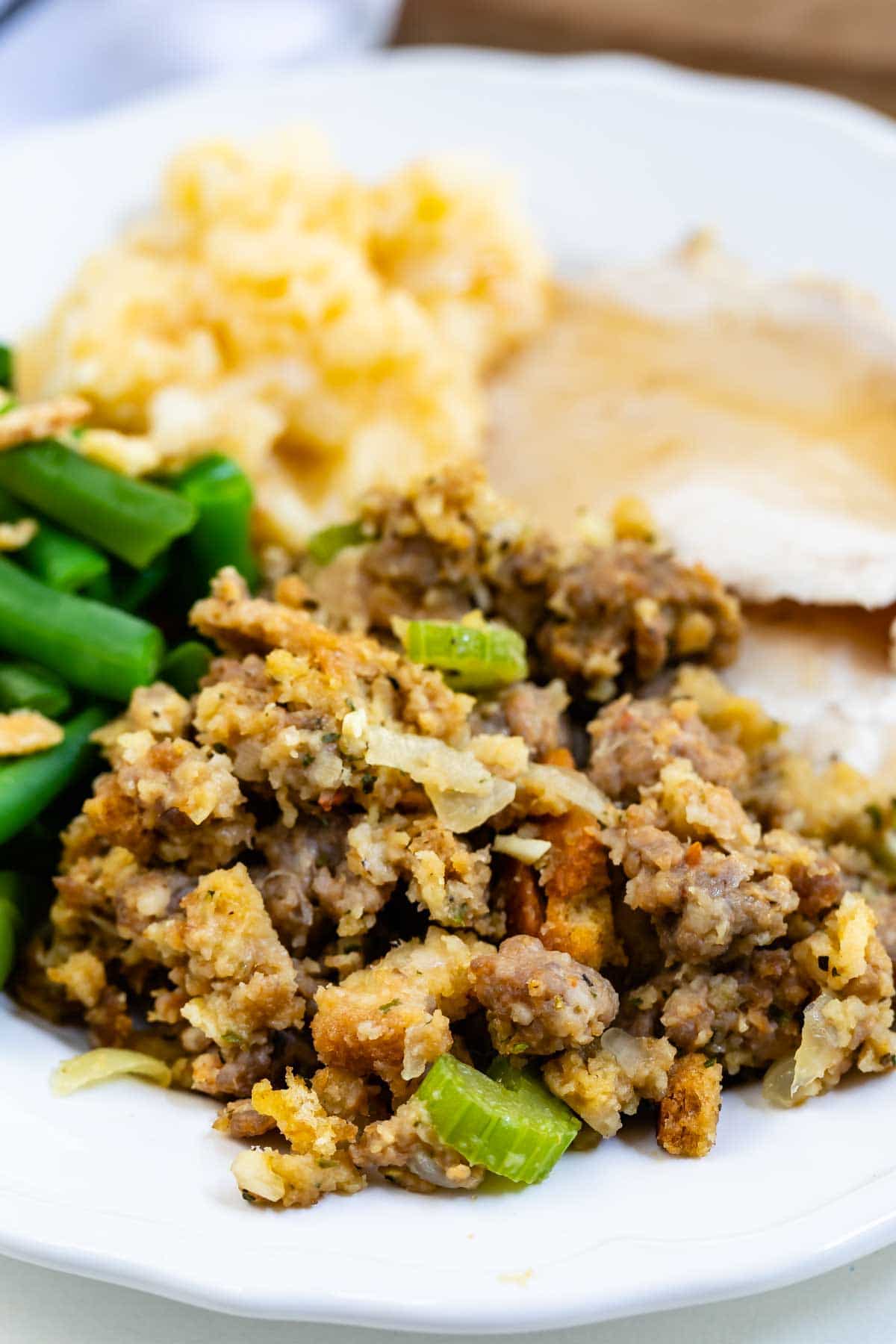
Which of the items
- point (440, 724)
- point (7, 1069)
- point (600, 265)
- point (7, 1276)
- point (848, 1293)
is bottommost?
point (848, 1293)

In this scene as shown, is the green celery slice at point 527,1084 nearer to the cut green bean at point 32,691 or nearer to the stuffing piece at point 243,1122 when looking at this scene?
the stuffing piece at point 243,1122

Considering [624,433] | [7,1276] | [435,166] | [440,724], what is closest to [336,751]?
[440,724]

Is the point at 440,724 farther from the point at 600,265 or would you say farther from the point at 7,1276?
the point at 600,265

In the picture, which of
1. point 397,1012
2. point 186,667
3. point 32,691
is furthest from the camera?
point 186,667

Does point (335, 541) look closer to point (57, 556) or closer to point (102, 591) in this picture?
point (102, 591)

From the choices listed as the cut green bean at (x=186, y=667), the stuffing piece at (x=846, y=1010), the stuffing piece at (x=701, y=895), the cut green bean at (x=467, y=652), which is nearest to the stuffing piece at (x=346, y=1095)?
the stuffing piece at (x=701, y=895)

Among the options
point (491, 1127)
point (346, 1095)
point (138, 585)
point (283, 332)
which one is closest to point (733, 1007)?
point (491, 1127)

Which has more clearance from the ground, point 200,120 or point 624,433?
point 200,120
